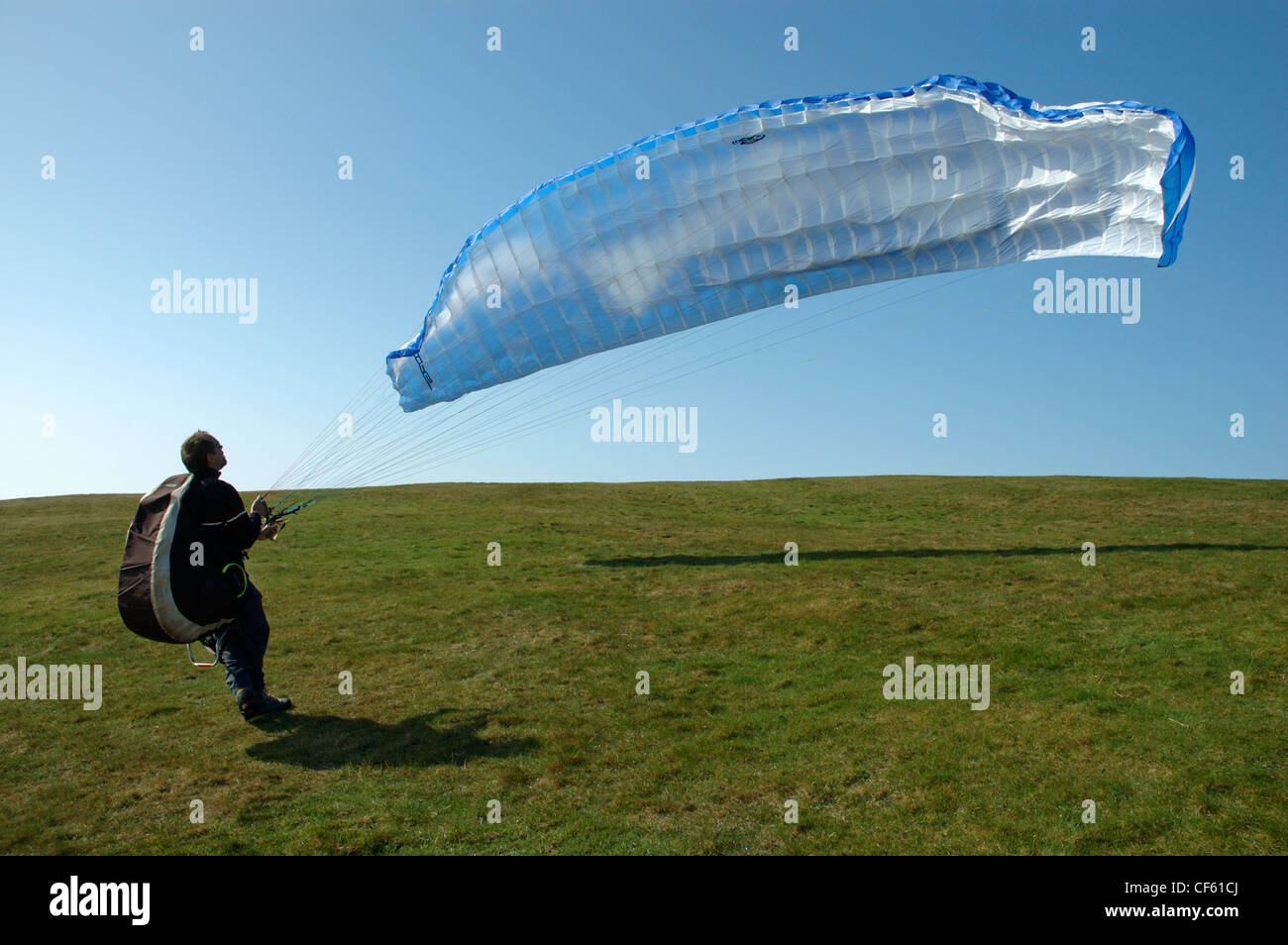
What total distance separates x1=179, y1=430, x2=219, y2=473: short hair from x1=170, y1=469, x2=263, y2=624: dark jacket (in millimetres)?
92

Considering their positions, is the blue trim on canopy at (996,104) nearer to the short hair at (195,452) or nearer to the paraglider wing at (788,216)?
the paraglider wing at (788,216)

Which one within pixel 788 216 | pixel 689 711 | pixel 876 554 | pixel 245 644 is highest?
pixel 788 216

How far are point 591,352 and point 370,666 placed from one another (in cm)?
654

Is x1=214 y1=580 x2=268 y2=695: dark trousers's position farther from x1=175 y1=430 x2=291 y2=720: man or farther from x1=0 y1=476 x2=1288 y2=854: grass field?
x1=0 y1=476 x2=1288 y2=854: grass field

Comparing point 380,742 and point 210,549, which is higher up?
point 210,549

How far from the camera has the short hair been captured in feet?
27.6

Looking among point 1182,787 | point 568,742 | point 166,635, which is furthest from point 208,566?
point 1182,787

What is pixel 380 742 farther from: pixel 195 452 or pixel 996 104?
pixel 996 104

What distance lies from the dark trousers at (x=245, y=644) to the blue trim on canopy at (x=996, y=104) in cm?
695

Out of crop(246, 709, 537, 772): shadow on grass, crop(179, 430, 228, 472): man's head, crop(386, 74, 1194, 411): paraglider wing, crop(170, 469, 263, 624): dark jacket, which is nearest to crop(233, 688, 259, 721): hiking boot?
crop(246, 709, 537, 772): shadow on grass

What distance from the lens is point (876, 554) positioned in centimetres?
1734

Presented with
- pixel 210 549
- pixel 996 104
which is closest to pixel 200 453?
pixel 210 549

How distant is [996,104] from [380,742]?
11.6 meters
